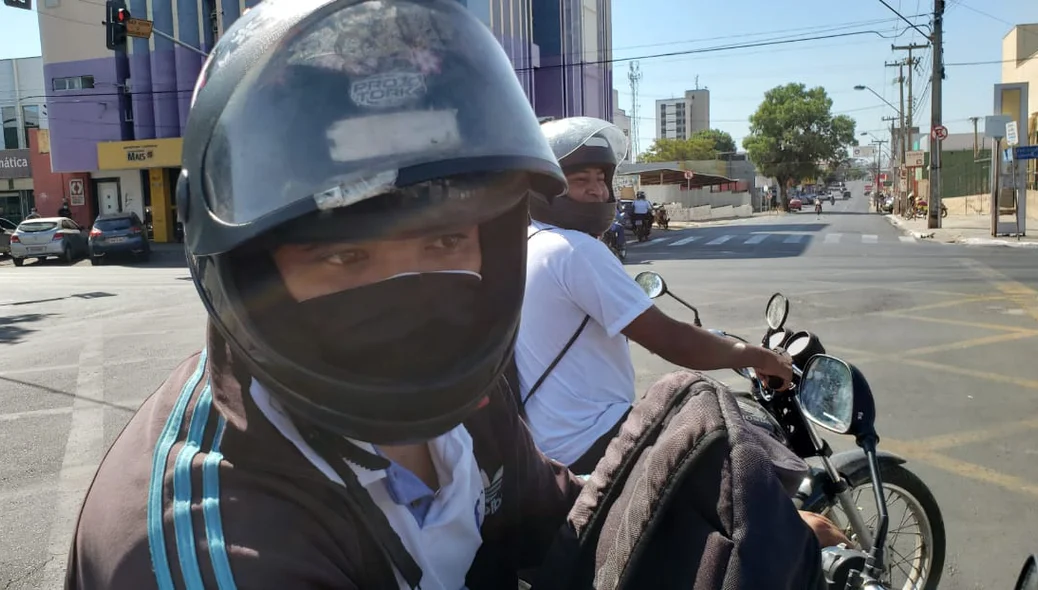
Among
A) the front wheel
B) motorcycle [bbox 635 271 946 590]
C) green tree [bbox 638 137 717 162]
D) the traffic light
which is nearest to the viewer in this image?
motorcycle [bbox 635 271 946 590]

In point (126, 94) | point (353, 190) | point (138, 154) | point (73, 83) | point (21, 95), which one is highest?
point (21, 95)

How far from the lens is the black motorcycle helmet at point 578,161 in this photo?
8.13 feet

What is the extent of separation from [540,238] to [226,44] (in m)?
1.40

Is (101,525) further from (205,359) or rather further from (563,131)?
(563,131)

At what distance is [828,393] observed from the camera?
79.9 inches

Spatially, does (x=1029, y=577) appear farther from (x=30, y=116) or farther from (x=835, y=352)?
(x=30, y=116)

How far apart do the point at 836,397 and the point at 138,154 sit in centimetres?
3073

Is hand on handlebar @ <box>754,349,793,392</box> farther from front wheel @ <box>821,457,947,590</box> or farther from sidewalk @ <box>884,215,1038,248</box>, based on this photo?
sidewalk @ <box>884,215,1038,248</box>

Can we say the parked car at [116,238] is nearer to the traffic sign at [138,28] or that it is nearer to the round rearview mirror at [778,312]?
the traffic sign at [138,28]

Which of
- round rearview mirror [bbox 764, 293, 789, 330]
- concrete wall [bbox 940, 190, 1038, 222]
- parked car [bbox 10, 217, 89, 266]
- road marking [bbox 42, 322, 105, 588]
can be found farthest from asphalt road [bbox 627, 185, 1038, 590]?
parked car [bbox 10, 217, 89, 266]

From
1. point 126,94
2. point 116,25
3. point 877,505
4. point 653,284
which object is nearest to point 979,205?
point 126,94

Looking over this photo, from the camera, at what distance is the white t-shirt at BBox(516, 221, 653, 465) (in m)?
2.26

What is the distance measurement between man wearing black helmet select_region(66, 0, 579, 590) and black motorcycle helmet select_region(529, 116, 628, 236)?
1.34m

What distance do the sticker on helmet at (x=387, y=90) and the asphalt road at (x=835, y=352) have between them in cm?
319
